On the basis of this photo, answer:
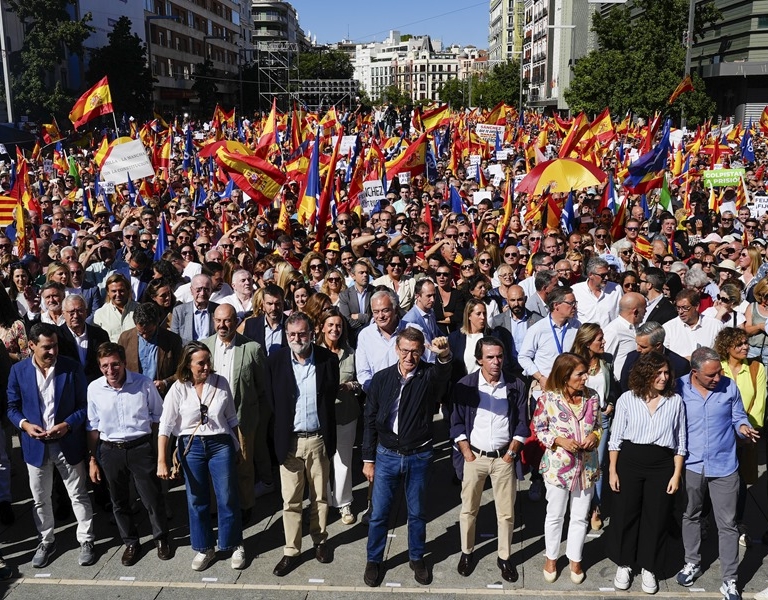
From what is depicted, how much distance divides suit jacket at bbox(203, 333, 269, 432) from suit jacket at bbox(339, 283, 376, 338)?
1470mm

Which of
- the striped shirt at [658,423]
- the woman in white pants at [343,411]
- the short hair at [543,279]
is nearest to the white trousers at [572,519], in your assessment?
the striped shirt at [658,423]

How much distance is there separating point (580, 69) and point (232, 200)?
27.1 m

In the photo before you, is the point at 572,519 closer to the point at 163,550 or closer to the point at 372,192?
the point at 163,550

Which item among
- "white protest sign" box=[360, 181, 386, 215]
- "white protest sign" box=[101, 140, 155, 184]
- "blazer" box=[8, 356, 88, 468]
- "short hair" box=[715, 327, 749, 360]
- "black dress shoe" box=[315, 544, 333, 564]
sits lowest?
"black dress shoe" box=[315, 544, 333, 564]

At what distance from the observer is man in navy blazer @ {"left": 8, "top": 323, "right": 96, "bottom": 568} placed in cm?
569

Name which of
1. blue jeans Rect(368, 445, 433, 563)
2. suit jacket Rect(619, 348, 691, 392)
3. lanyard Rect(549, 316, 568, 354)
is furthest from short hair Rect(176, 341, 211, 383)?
suit jacket Rect(619, 348, 691, 392)

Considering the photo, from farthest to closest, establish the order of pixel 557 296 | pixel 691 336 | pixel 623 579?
pixel 691 336
pixel 557 296
pixel 623 579

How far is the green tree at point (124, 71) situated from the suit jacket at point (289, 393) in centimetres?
4655

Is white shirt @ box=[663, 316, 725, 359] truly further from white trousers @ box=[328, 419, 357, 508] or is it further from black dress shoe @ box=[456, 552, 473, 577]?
white trousers @ box=[328, 419, 357, 508]

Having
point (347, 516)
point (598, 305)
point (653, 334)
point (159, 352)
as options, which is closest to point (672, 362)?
point (653, 334)

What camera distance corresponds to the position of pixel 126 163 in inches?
528

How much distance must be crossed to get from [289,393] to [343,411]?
0.62m

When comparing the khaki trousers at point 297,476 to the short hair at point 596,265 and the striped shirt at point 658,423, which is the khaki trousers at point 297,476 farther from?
the short hair at point 596,265

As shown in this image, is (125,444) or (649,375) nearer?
(649,375)
